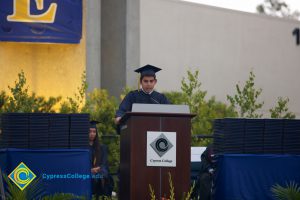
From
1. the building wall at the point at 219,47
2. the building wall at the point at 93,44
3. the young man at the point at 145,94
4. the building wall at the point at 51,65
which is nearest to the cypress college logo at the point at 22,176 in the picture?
the young man at the point at 145,94

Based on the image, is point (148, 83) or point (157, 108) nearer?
point (157, 108)

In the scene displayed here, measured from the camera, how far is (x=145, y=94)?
404 inches

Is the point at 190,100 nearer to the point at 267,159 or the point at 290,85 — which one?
the point at 267,159

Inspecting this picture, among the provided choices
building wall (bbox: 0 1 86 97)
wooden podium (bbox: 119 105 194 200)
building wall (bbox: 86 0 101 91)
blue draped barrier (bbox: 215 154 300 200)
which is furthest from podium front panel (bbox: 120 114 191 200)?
building wall (bbox: 86 0 101 91)

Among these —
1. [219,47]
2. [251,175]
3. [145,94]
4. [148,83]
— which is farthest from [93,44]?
[251,175]

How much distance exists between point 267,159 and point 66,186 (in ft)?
7.95

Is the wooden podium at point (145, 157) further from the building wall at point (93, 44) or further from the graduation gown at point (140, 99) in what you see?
the building wall at point (93, 44)

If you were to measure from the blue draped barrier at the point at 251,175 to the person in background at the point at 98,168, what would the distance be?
227 centimetres

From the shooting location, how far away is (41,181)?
9227 mm

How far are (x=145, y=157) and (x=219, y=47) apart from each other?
1776 cm

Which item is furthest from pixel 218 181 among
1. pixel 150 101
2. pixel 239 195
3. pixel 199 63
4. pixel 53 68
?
pixel 199 63

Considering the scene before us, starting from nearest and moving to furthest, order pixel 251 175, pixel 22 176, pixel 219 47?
1. pixel 22 176
2. pixel 251 175
3. pixel 219 47

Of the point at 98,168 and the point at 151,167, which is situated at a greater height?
the point at 151,167

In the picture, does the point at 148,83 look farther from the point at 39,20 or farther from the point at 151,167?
the point at 39,20
